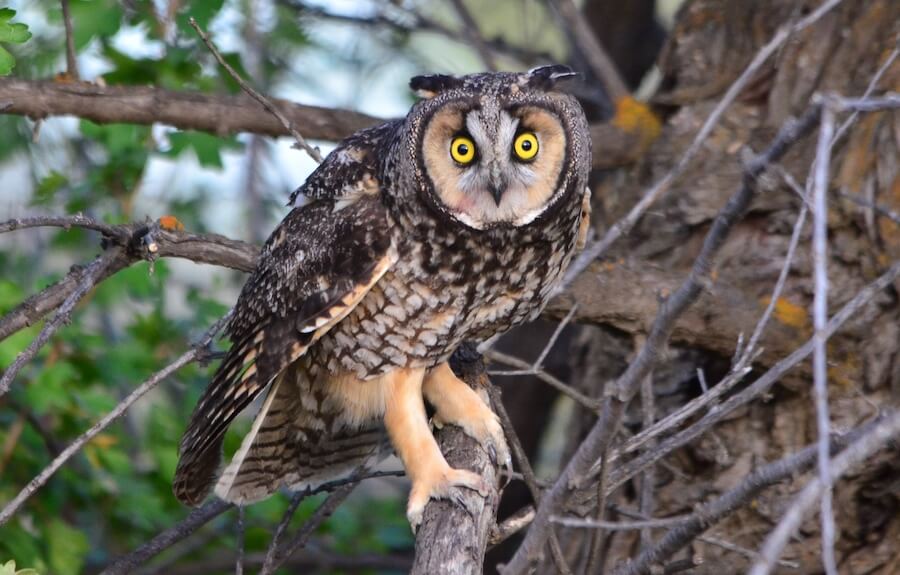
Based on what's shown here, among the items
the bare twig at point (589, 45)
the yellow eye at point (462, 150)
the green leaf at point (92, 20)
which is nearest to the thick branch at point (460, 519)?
the yellow eye at point (462, 150)

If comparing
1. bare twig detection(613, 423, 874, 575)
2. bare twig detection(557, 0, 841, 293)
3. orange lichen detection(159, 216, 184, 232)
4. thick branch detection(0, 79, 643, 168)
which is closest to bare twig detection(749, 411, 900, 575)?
bare twig detection(613, 423, 874, 575)

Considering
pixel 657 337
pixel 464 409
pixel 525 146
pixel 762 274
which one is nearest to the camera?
pixel 657 337

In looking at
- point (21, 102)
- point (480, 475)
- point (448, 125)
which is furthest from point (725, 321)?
point (21, 102)

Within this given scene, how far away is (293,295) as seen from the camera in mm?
2527

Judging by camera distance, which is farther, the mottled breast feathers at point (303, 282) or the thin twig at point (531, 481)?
the mottled breast feathers at point (303, 282)

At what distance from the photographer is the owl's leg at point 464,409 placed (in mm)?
2703

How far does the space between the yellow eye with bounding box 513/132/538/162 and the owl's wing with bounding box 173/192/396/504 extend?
0.34 metres

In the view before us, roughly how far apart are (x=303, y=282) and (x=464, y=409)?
1.78 ft

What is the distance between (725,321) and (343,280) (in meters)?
1.10

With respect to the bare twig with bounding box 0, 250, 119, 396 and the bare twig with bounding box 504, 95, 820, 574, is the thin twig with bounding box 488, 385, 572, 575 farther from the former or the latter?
the bare twig with bounding box 0, 250, 119, 396

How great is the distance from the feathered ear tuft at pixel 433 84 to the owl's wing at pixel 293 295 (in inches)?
9.9

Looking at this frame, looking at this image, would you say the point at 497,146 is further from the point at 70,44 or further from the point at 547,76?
the point at 70,44

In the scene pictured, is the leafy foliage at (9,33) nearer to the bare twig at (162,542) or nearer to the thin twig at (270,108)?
the thin twig at (270,108)

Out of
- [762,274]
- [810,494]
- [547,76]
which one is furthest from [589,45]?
[810,494]
